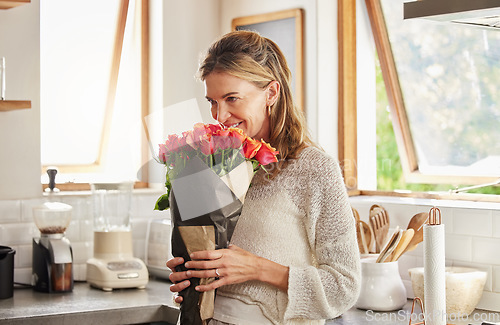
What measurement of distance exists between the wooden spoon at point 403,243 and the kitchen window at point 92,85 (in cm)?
154

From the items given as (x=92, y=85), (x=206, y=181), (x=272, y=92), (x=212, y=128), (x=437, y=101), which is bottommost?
(x=206, y=181)

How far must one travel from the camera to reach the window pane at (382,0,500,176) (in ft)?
9.92

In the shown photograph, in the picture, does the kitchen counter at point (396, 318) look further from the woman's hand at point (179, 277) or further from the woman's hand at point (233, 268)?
the woman's hand at point (179, 277)

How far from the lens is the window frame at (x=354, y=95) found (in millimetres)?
3301

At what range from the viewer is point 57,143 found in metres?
3.72

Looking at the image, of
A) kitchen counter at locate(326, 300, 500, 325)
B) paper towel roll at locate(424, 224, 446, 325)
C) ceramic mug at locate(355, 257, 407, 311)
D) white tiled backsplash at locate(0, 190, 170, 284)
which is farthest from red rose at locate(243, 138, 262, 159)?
white tiled backsplash at locate(0, 190, 170, 284)

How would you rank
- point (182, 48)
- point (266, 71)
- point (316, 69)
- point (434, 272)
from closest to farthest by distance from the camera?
point (266, 71) < point (434, 272) < point (316, 69) < point (182, 48)

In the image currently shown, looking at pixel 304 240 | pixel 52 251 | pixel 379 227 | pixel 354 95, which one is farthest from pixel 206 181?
pixel 354 95

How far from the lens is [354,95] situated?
11.0ft

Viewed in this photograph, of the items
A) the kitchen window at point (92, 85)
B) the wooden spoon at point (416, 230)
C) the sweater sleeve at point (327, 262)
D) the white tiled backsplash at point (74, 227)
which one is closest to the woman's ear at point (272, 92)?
the sweater sleeve at point (327, 262)

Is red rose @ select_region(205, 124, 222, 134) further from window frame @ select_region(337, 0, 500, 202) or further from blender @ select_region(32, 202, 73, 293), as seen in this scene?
window frame @ select_region(337, 0, 500, 202)

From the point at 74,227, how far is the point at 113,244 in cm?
26

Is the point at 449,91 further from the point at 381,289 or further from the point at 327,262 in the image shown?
the point at 327,262

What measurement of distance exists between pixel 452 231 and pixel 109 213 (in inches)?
62.4
